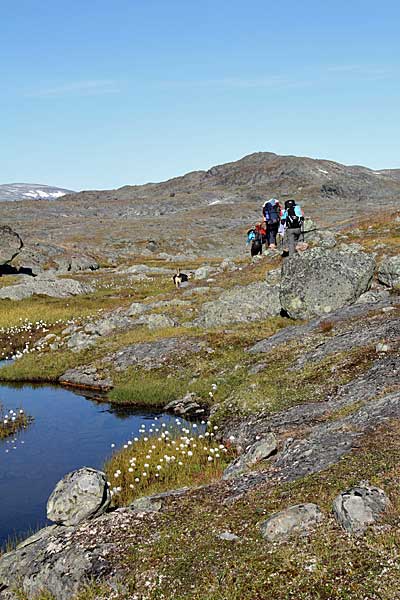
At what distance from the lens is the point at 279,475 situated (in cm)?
1522

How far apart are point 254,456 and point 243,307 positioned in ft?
72.3

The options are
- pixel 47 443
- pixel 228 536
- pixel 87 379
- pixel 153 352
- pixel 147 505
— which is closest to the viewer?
pixel 228 536

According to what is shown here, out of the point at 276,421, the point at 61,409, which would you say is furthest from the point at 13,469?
the point at 276,421

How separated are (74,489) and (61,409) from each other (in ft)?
50.1

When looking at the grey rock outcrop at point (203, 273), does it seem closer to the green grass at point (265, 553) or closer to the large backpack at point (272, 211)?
the large backpack at point (272, 211)

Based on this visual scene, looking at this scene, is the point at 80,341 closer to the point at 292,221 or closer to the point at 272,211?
the point at 292,221

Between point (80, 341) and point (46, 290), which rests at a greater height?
point (46, 290)

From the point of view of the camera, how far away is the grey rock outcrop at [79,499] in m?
14.2

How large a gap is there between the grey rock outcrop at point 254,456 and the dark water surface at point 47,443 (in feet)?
19.2

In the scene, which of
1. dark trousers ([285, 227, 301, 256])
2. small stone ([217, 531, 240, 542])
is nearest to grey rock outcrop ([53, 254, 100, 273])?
dark trousers ([285, 227, 301, 256])

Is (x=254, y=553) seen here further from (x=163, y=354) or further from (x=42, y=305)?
(x=42, y=305)

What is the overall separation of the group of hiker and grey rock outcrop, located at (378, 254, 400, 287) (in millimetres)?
6087

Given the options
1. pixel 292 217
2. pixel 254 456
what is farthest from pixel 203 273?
pixel 254 456

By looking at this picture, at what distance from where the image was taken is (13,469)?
847 inches
